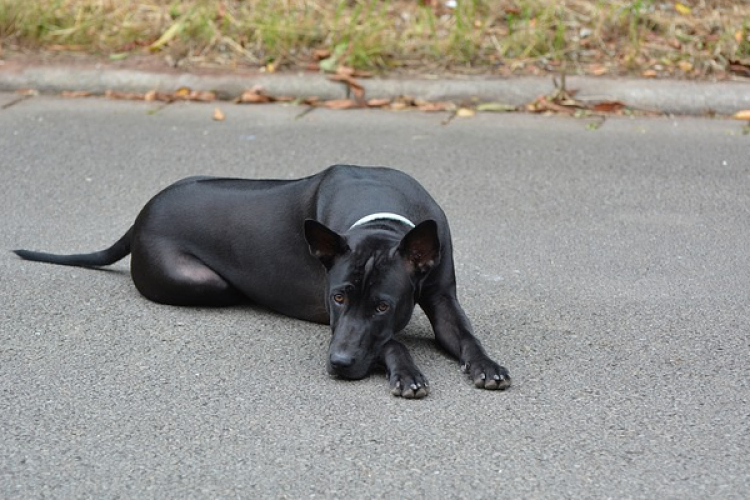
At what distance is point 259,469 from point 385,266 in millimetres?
941

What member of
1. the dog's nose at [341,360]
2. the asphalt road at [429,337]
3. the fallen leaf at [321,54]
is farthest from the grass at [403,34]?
the dog's nose at [341,360]

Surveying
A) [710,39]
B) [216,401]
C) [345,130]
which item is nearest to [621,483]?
[216,401]

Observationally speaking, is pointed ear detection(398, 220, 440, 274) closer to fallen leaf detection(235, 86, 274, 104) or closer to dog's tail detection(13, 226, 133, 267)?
dog's tail detection(13, 226, 133, 267)

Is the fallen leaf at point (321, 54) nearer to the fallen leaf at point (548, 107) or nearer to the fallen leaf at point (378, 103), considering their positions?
the fallen leaf at point (378, 103)

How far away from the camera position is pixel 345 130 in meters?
7.99

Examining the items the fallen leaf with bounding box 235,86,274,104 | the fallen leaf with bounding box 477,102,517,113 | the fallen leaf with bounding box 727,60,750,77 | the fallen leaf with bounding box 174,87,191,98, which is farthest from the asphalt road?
the fallen leaf with bounding box 727,60,750,77

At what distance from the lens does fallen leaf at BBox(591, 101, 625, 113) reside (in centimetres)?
823

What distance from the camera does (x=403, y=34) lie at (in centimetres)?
909

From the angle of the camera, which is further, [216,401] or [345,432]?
[216,401]

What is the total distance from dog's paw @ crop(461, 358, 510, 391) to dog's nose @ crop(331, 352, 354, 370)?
1.40 feet

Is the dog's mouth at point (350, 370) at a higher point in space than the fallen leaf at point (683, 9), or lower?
lower

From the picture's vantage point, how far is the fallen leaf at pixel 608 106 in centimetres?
823

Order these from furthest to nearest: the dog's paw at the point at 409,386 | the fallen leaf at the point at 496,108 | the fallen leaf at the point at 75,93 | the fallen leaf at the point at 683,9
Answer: the fallen leaf at the point at 683,9 → the fallen leaf at the point at 75,93 → the fallen leaf at the point at 496,108 → the dog's paw at the point at 409,386

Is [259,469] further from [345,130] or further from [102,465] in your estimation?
[345,130]
